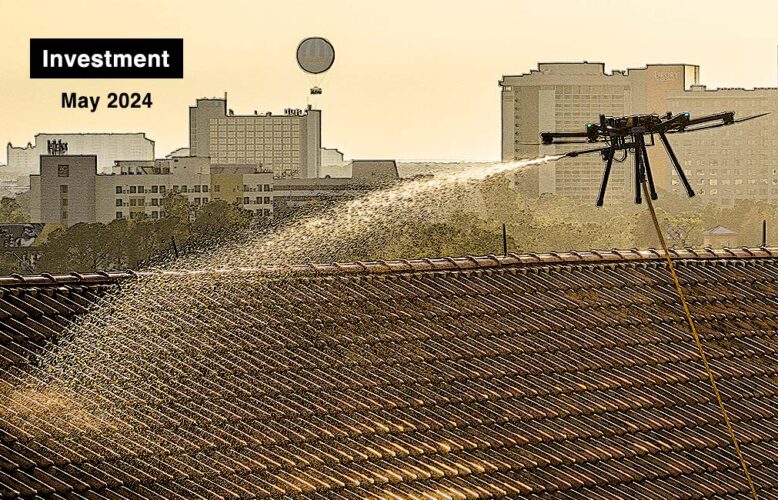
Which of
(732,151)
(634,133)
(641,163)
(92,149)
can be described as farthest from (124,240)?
(641,163)

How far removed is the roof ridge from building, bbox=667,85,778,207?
114963 millimetres

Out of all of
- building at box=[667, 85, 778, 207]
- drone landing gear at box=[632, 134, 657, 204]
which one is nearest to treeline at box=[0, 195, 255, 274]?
building at box=[667, 85, 778, 207]

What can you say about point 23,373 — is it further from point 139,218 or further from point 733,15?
point 733,15

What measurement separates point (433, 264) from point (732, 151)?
402 feet

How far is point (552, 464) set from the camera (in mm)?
9242

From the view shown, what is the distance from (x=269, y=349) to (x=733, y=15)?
104m

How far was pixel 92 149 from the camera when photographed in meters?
105

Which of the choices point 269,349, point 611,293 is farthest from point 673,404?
point 269,349

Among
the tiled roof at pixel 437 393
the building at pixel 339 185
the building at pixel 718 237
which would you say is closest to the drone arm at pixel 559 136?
the tiled roof at pixel 437 393

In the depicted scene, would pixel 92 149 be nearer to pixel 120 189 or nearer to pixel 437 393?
pixel 120 189

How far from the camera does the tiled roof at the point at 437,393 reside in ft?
28.0

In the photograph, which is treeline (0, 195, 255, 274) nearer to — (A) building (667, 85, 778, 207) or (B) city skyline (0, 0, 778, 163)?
(B) city skyline (0, 0, 778, 163)

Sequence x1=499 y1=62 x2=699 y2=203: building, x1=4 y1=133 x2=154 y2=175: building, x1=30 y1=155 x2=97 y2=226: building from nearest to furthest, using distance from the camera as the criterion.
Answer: x1=30 y1=155 x2=97 y2=226: building → x1=4 y1=133 x2=154 y2=175: building → x1=499 y1=62 x2=699 y2=203: building

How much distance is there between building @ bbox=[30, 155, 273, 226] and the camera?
325 feet
